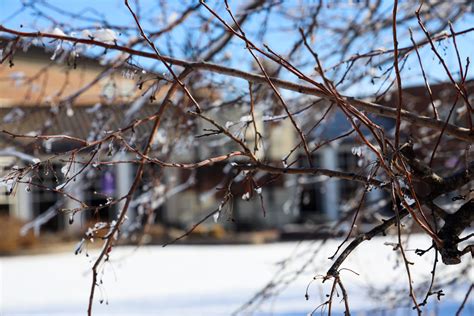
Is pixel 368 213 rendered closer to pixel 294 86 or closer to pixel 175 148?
pixel 175 148

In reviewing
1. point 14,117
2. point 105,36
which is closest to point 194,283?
point 14,117

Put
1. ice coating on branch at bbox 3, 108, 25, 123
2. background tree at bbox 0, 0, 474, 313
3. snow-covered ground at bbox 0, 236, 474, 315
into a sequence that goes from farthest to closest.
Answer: snow-covered ground at bbox 0, 236, 474, 315 < ice coating on branch at bbox 3, 108, 25, 123 < background tree at bbox 0, 0, 474, 313

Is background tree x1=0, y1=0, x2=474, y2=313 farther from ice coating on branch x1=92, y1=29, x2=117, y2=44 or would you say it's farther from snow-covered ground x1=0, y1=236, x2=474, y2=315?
snow-covered ground x1=0, y1=236, x2=474, y2=315

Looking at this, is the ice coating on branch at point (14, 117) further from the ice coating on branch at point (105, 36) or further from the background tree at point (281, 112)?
the ice coating on branch at point (105, 36)

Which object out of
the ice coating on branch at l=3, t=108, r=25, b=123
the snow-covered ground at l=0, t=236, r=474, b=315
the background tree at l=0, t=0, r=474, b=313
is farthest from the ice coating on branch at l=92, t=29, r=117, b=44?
the snow-covered ground at l=0, t=236, r=474, b=315

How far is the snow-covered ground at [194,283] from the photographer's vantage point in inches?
292

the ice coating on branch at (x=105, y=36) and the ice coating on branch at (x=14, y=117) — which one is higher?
the ice coating on branch at (x=14, y=117)

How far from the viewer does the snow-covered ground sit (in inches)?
292

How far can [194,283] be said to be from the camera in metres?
10.4

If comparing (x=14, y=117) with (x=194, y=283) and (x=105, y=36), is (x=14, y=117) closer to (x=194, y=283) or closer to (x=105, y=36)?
(x=105, y=36)

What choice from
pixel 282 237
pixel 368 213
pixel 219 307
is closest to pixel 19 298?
pixel 219 307

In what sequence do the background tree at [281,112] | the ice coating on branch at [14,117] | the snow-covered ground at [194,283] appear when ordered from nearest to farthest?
the background tree at [281,112]
the ice coating on branch at [14,117]
the snow-covered ground at [194,283]

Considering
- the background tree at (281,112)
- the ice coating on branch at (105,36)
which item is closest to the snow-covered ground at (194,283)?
the background tree at (281,112)

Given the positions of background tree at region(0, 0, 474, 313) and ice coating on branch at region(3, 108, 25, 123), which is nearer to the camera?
background tree at region(0, 0, 474, 313)
